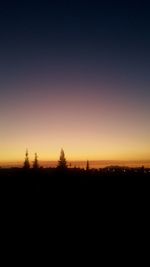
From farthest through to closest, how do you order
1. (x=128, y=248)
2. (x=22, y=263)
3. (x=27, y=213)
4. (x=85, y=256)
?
(x=27, y=213) < (x=128, y=248) < (x=85, y=256) < (x=22, y=263)

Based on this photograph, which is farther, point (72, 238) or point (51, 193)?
point (51, 193)

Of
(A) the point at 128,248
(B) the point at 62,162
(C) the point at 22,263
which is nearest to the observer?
(C) the point at 22,263

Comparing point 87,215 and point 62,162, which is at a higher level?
point 62,162

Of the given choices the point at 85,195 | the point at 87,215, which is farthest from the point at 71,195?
the point at 87,215

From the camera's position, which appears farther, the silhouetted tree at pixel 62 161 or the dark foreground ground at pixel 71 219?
the silhouetted tree at pixel 62 161

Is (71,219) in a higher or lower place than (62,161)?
lower

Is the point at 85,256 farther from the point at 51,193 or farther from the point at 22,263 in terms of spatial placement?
the point at 51,193

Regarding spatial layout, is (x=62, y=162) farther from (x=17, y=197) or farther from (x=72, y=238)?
(x=72, y=238)

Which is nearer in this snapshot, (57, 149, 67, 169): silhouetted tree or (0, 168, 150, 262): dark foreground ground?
(0, 168, 150, 262): dark foreground ground

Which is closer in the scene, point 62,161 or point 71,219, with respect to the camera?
point 71,219

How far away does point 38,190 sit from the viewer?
219 ft

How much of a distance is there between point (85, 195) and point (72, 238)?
101 feet

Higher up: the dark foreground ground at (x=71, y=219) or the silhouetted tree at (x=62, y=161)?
the silhouetted tree at (x=62, y=161)

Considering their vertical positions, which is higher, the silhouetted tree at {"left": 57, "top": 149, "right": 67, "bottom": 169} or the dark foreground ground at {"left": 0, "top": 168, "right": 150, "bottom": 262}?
the silhouetted tree at {"left": 57, "top": 149, "right": 67, "bottom": 169}
